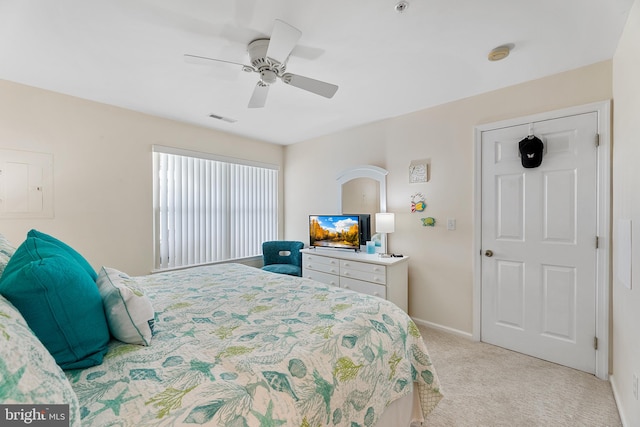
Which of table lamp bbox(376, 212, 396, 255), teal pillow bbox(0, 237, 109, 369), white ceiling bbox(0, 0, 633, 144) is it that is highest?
white ceiling bbox(0, 0, 633, 144)

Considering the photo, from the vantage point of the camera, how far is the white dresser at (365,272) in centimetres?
296

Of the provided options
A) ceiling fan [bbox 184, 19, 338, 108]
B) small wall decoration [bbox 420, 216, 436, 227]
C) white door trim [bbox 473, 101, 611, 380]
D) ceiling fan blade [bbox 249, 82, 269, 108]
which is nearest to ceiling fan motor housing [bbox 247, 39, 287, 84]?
ceiling fan [bbox 184, 19, 338, 108]

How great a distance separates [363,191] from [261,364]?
2.97 m

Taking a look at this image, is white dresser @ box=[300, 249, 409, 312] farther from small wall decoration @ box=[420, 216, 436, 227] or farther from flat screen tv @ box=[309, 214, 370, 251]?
small wall decoration @ box=[420, 216, 436, 227]

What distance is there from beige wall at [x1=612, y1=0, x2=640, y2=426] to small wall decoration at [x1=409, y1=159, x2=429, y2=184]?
4.87 ft

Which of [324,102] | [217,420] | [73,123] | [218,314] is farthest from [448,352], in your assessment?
[73,123]

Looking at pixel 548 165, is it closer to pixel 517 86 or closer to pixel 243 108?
pixel 517 86

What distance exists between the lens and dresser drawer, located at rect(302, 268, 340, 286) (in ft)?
11.2

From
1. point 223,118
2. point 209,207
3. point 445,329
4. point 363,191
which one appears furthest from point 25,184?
point 445,329

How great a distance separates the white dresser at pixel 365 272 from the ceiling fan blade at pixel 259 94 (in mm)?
1970


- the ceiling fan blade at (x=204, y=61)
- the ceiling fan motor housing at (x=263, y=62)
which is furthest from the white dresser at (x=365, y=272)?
the ceiling fan blade at (x=204, y=61)

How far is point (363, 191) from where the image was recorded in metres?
3.74

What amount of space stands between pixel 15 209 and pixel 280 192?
3.19 meters

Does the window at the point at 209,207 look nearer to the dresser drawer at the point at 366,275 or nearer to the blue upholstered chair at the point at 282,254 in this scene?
the blue upholstered chair at the point at 282,254
